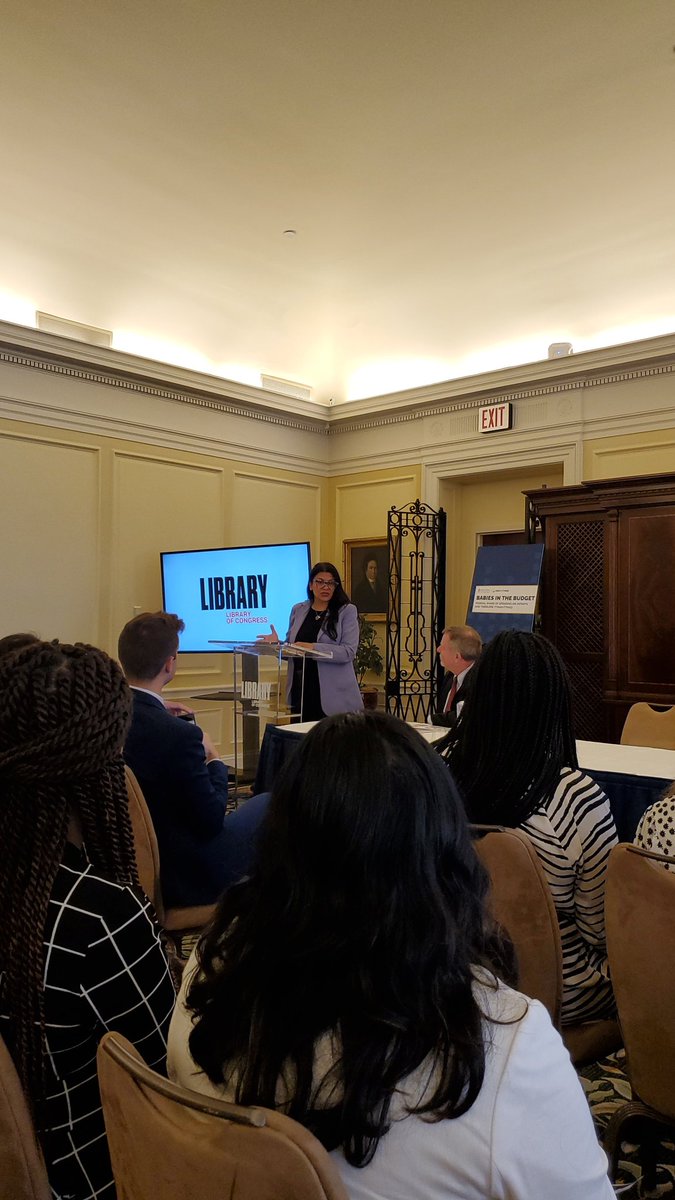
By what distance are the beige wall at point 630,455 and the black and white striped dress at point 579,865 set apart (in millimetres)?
4706

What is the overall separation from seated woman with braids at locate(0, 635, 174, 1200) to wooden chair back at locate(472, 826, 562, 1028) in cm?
59

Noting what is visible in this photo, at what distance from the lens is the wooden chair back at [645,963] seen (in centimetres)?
132

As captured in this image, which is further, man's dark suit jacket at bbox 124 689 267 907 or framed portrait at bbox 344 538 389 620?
framed portrait at bbox 344 538 389 620

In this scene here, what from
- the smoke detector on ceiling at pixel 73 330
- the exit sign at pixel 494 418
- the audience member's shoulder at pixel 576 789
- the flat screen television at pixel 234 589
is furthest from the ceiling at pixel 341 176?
the audience member's shoulder at pixel 576 789

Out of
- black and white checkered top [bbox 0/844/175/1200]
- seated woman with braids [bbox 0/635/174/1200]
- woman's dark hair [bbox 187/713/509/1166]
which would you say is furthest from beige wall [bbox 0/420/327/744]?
woman's dark hair [bbox 187/713/509/1166]

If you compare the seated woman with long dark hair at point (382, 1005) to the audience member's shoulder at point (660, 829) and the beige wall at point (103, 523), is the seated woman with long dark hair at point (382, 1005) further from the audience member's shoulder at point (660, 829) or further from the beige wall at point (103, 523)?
the beige wall at point (103, 523)

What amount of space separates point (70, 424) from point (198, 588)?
1.51m

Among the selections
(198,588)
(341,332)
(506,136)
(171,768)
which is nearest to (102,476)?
(198,588)

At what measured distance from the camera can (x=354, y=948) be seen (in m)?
0.76

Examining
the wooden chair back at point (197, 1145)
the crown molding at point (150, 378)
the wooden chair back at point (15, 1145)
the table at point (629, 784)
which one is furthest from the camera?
the crown molding at point (150, 378)

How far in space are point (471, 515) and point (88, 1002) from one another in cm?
682

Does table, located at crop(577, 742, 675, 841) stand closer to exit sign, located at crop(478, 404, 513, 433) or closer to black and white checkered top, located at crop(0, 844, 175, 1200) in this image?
black and white checkered top, located at crop(0, 844, 175, 1200)

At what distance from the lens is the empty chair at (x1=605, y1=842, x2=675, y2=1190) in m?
1.33

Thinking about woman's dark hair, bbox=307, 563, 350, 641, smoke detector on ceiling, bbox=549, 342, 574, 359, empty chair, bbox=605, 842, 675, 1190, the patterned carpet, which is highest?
smoke detector on ceiling, bbox=549, 342, 574, 359
